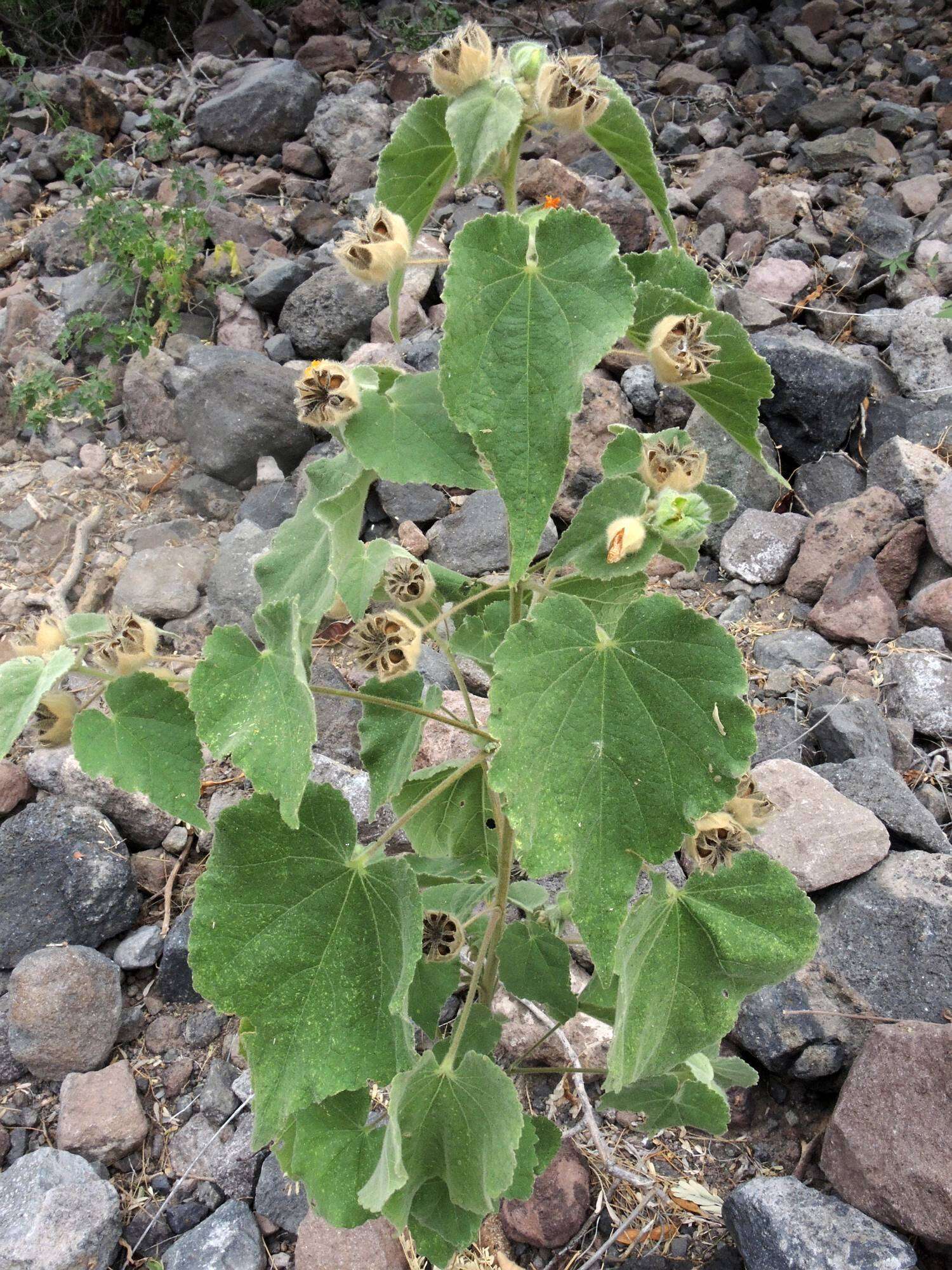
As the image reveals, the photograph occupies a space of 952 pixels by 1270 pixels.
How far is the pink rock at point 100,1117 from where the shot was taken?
2.04 meters

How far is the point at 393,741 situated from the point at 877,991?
1187 mm

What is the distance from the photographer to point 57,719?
150 centimetres

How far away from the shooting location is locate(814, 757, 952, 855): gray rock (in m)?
2.29

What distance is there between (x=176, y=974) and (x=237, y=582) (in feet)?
4.00

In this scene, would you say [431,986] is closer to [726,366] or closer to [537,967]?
[537,967]

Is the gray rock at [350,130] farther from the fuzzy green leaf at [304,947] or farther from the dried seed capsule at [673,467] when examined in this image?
the fuzzy green leaf at [304,947]

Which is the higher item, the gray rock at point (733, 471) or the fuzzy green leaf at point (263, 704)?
the fuzzy green leaf at point (263, 704)

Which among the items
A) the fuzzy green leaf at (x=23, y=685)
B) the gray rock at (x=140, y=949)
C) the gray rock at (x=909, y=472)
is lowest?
the gray rock at (x=140, y=949)

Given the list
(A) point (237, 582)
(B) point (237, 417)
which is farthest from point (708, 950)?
(B) point (237, 417)

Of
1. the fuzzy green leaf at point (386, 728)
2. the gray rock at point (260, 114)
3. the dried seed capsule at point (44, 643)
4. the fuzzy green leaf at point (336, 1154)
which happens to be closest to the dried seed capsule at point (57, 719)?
the dried seed capsule at point (44, 643)

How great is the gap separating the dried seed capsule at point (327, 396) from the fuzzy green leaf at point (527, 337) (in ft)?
0.67

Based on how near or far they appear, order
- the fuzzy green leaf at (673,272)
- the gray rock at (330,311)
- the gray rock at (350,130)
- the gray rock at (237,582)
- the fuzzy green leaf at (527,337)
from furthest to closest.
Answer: the gray rock at (350,130) → the gray rock at (330,311) → the gray rock at (237,582) → the fuzzy green leaf at (673,272) → the fuzzy green leaf at (527,337)

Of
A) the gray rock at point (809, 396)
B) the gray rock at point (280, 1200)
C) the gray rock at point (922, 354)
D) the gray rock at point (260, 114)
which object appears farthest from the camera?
the gray rock at point (260, 114)

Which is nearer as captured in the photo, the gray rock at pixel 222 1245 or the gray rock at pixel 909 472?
the gray rock at pixel 222 1245
